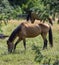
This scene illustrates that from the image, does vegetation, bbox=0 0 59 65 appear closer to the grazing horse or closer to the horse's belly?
the grazing horse

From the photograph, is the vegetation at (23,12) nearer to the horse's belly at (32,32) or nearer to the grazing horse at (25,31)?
the grazing horse at (25,31)

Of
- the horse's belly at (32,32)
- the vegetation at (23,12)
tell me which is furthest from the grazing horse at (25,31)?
the vegetation at (23,12)

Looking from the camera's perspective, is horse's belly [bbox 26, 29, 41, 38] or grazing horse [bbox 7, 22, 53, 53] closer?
grazing horse [bbox 7, 22, 53, 53]

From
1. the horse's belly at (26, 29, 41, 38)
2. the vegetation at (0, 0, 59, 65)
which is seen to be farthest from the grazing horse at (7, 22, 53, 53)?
the vegetation at (0, 0, 59, 65)

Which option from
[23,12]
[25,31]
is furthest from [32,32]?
[23,12]

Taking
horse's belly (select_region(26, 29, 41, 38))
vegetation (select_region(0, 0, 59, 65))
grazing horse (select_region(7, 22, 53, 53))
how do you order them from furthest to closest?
horse's belly (select_region(26, 29, 41, 38)) < grazing horse (select_region(7, 22, 53, 53)) < vegetation (select_region(0, 0, 59, 65))

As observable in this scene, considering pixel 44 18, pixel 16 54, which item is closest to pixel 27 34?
pixel 16 54

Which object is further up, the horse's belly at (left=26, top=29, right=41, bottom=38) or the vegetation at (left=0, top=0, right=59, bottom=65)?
the vegetation at (left=0, top=0, right=59, bottom=65)

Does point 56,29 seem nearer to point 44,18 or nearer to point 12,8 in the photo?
point 12,8

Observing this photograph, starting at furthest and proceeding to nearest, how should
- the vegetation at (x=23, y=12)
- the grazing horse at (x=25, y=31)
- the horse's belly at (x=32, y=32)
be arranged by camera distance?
the horse's belly at (x=32, y=32) → the grazing horse at (x=25, y=31) → the vegetation at (x=23, y=12)

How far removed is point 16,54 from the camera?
40.6ft

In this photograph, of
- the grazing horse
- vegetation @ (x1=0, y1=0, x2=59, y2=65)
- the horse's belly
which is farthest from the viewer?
the horse's belly

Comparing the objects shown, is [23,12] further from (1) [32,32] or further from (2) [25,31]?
(1) [32,32]

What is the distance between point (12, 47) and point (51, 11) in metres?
8.75
